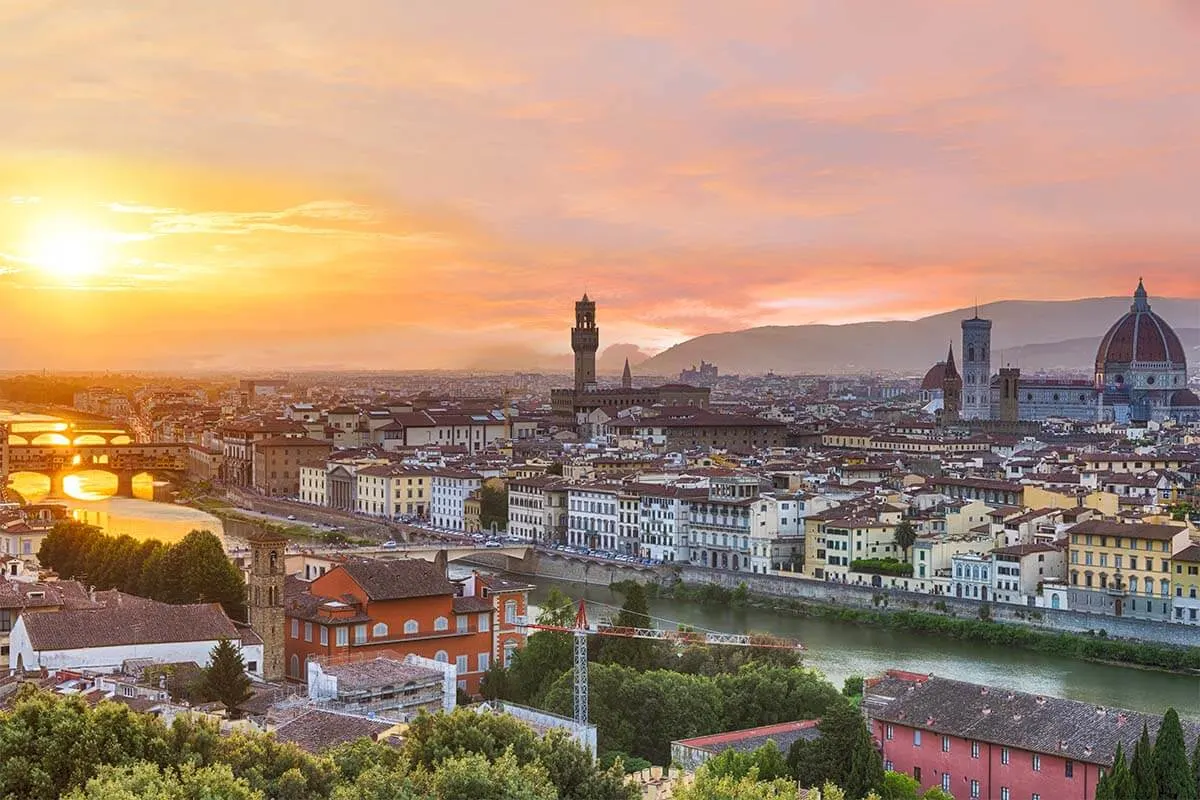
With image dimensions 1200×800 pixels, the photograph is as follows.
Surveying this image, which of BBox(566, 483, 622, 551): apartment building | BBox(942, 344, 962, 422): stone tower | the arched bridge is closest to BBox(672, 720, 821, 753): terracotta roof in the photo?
BBox(566, 483, 622, 551): apartment building

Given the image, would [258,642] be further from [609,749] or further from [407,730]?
[407,730]

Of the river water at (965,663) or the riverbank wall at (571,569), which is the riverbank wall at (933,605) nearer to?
the riverbank wall at (571,569)

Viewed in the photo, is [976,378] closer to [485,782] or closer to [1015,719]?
[1015,719]

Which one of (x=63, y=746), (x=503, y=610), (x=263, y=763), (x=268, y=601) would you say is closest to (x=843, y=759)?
(x=263, y=763)

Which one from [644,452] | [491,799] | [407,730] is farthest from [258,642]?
[644,452]

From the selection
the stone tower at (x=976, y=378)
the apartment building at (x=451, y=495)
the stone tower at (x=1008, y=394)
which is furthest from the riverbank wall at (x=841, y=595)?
the stone tower at (x=976, y=378)
